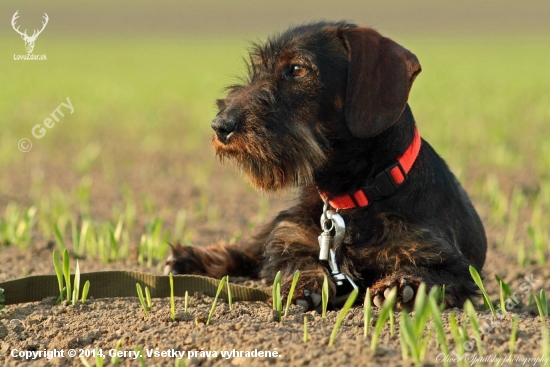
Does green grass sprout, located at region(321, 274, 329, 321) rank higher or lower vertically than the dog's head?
lower

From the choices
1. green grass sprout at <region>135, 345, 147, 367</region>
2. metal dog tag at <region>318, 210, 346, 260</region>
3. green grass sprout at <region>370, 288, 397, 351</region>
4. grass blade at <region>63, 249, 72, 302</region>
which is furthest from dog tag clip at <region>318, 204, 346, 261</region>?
grass blade at <region>63, 249, 72, 302</region>

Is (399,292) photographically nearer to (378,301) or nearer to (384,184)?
(378,301)

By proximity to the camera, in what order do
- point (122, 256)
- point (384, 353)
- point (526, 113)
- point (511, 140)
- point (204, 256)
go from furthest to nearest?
point (526, 113) < point (511, 140) < point (122, 256) < point (204, 256) < point (384, 353)

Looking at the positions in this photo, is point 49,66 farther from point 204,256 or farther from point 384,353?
point 384,353

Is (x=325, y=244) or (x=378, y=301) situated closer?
(x=378, y=301)

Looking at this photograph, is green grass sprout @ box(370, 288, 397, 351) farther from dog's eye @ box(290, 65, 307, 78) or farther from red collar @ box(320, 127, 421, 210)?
dog's eye @ box(290, 65, 307, 78)

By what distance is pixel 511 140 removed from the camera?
43.5 feet

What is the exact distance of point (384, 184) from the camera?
4.42 metres

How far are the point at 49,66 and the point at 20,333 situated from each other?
30923 millimetres

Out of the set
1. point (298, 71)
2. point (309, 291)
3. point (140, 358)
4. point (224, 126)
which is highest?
point (298, 71)

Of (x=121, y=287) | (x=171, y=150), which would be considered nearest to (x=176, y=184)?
(x=171, y=150)

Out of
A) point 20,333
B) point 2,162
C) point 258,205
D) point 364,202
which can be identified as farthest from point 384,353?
point 2,162

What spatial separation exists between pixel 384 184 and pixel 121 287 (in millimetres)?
1762

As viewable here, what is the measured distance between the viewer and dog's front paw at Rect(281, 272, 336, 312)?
166 inches
